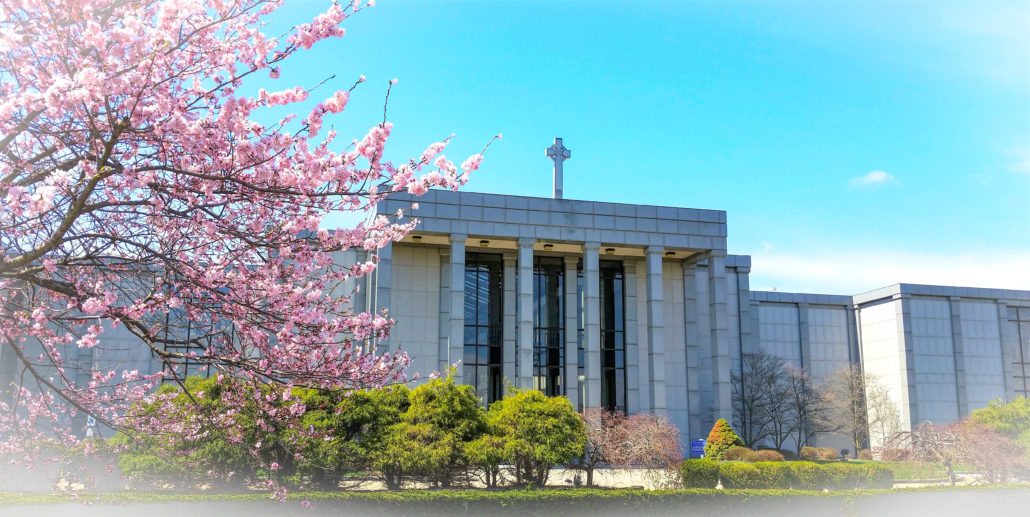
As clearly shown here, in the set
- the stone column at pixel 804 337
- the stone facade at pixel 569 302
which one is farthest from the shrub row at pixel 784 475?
the stone column at pixel 804 337

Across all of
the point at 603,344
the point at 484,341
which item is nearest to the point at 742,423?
the point at 603,344

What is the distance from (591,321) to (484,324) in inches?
194

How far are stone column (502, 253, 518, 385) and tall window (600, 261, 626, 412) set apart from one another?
4.65 meters

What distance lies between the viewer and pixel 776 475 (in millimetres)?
22734

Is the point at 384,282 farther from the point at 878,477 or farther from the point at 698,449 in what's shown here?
the point at 878,477

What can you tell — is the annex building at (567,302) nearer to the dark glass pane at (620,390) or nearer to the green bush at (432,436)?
the dark glass pane at (620,390)

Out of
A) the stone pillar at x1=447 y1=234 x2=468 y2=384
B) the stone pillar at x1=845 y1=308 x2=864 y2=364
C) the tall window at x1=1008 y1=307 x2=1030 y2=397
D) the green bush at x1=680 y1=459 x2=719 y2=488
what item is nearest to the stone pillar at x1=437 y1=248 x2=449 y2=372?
the stone pillar at x1=447 y1=234 x2=468 y2=384

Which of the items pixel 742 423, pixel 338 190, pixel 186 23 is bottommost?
pixel 742 423

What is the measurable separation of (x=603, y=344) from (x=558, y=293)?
326 centimetres

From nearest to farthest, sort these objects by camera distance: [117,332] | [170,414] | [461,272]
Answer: [170,414], [461,272], [117,332]

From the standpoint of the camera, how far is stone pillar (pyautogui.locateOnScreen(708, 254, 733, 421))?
33812 millimetres

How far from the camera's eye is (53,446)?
1925 cm

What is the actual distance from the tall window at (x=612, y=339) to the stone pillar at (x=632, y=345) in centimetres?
37

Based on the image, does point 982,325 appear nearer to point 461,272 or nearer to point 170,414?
point 461,272
